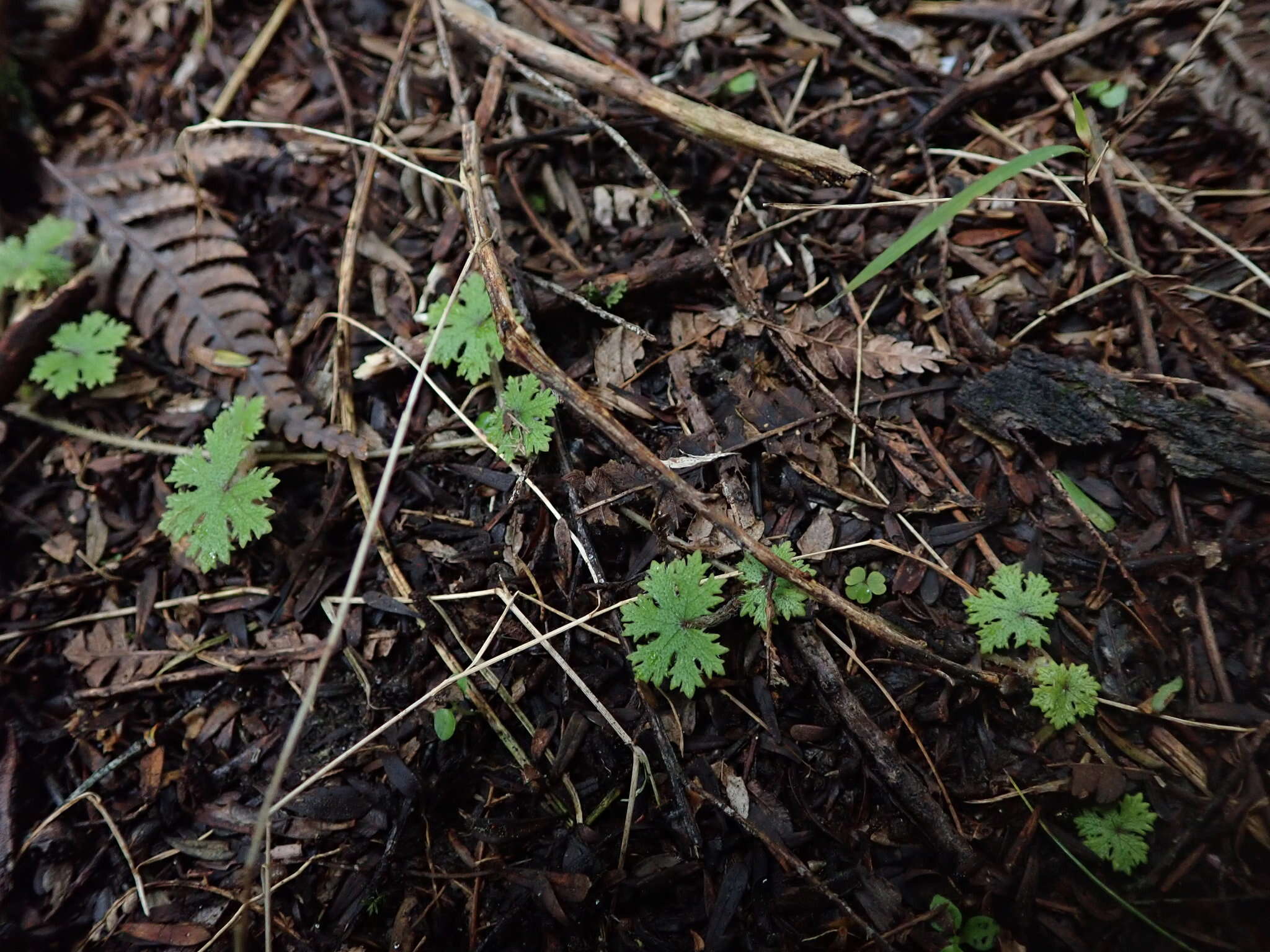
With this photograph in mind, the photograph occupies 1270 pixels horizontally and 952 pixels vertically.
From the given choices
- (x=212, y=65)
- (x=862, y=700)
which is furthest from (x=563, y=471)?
(x=212, y=65)

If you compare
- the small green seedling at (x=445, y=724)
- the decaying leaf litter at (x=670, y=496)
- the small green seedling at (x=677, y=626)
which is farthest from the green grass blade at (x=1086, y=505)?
the small green seedling at (x=445, y=724)

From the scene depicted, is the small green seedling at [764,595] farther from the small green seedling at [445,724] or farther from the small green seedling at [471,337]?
the small green seedling at [471,337]

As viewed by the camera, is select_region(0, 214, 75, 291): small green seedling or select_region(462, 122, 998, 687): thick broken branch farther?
select_region(0, 214, 75, 291): small green seedling

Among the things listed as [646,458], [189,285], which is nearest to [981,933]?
[646,458]

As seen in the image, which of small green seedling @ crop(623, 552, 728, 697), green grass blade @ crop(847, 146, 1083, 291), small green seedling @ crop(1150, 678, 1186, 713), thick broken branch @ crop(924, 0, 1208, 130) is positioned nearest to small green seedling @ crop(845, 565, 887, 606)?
small green seedling @ crop(623, 552, 728, 697)

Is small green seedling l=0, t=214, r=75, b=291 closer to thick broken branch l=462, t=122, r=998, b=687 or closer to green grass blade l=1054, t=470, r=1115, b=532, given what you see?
thick broken branch l=462, t=122, r=998, b=687

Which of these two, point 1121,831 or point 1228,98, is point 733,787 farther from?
point 1228,98
